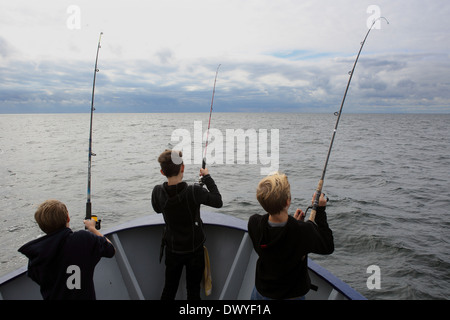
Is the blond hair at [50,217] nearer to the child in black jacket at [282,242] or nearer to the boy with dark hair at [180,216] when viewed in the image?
the boy with dark hair at [180,216]

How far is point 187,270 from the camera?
3158 millimetres

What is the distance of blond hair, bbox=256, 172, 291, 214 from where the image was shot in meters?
2.12

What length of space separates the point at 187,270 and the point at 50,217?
142cm

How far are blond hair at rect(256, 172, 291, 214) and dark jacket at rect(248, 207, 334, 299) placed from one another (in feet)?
0.42

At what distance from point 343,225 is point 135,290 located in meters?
7.73

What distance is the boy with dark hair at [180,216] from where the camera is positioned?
2.90m

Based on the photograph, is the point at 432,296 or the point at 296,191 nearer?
the point at 432,296

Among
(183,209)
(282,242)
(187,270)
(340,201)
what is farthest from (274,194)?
(340,201)

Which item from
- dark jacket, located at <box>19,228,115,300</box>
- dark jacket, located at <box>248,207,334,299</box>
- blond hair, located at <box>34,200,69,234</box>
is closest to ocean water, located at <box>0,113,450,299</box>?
dark jacket, located at <box>248,207,334,299</box>

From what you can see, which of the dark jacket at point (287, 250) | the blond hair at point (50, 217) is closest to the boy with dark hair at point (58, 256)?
the blond hair at point (50, 217)

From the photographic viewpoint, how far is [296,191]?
1358 cm

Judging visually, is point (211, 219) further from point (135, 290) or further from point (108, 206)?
point (108, 206)

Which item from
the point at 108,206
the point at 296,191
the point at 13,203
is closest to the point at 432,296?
the point at 296,191

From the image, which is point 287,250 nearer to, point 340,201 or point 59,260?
point 59,260
